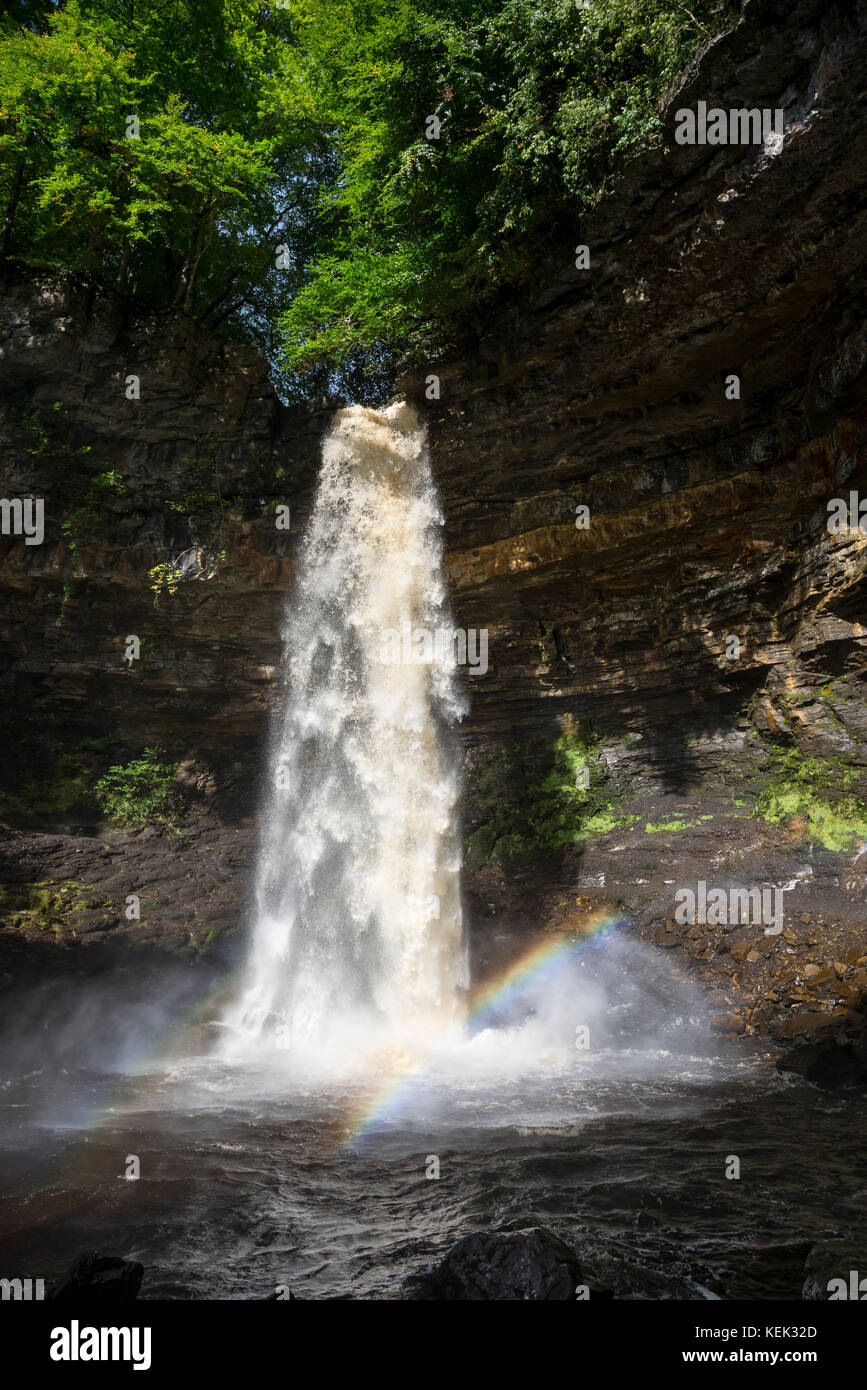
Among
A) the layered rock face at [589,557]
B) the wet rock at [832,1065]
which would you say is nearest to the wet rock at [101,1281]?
the wet rock at [832,1065]

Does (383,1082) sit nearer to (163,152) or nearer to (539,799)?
(539,799)

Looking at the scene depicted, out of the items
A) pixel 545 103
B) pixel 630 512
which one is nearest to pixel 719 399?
pixel 630 512

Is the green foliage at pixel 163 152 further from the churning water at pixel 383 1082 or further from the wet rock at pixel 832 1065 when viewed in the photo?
the wet rock at pixel 832 1065

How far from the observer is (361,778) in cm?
1627

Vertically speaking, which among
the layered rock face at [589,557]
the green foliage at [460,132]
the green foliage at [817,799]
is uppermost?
the green foliage at [460,132]

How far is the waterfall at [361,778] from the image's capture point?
576 inches

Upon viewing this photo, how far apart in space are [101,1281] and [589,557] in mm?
14012

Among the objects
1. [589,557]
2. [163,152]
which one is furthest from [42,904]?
[163,152]

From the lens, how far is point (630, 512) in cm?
1534

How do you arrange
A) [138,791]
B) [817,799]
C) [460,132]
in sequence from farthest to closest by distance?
[138,791] < [460,132] < [817,799]

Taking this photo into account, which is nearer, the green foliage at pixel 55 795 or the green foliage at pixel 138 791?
the green foliage at pixel 55 795

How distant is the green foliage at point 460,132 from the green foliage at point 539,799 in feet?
29.7

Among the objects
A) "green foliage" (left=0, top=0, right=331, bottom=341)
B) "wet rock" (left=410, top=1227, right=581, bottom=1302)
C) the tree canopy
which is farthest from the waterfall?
"wet rock" (left=410, top=1227, right=581, bottom=1302)
